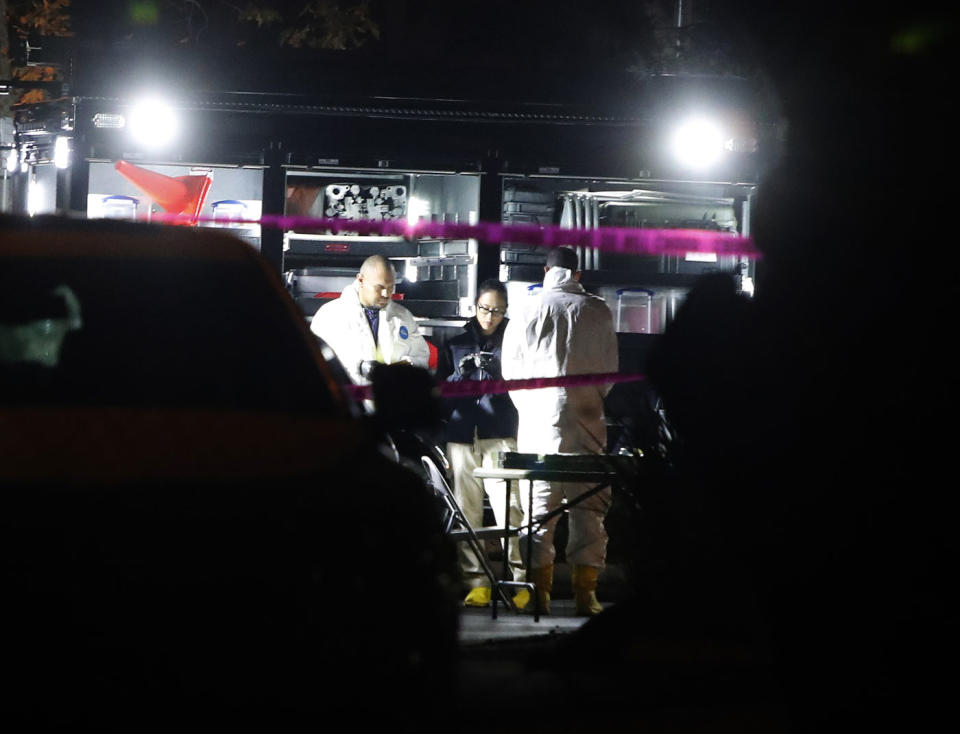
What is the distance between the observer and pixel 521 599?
400 inches

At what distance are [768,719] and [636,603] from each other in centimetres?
111

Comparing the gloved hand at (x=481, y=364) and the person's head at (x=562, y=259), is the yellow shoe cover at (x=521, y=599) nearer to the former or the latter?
the gloved hand at (x=481, y=364)

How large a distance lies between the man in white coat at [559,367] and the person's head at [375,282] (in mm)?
1167

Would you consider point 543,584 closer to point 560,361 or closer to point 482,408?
point 560,361

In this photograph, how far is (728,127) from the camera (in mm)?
12914

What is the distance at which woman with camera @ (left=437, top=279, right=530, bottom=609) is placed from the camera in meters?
11.0

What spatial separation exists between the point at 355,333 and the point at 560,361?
→ 65.9 inches

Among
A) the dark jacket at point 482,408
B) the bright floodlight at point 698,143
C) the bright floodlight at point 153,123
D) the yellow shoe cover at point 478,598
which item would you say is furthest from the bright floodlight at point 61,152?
the yellow shoe cover at point 478,598

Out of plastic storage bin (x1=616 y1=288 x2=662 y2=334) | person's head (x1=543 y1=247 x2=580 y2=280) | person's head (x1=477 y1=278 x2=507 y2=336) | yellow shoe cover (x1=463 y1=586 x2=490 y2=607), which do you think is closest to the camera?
person's head (x1=543 y1=247 x2=580 y2=280)

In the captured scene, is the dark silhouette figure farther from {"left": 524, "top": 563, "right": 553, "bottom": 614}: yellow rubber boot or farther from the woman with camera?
the woman with camera

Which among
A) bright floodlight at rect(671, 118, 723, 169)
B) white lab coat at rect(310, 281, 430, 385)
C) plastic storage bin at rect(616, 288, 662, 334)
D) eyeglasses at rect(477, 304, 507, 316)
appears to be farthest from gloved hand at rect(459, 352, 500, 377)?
bright floodlight at rect(671, 118, 723, 169)

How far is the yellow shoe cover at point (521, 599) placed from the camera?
396 inches

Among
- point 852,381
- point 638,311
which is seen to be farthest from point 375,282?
point 852,381

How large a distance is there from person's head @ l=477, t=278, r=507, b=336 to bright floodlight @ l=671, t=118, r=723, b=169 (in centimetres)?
252
